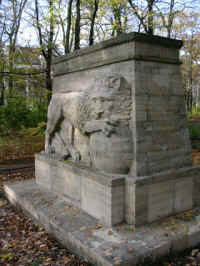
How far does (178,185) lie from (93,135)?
1.67 m

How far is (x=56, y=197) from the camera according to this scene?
17.4 feet

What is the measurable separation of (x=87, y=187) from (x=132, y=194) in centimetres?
91

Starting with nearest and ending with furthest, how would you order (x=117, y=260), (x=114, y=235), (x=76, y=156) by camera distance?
1. (x=117, y=260)
2. (x=114, y=235)
3. (x=76, y=156)

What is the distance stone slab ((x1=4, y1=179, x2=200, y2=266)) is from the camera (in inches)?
126

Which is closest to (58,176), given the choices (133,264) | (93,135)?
(93,135)

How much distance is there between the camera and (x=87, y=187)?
4.34m

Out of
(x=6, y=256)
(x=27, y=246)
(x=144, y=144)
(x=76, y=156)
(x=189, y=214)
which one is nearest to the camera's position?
(x=6, y=256)

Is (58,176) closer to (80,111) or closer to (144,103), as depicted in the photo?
(80,111)

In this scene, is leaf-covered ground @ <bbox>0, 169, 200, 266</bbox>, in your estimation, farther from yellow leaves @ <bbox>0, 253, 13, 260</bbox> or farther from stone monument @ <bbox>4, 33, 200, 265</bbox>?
stone monument @ <bbox>4, 33, 200, 265</bbox>

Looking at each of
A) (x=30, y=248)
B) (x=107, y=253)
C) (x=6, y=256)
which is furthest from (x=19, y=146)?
(x=107, y=253)

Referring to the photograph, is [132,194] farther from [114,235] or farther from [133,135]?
[133,135]

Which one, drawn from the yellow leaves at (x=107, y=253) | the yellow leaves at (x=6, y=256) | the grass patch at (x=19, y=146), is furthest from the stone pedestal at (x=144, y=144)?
the grass patch at (x=19, y=146)

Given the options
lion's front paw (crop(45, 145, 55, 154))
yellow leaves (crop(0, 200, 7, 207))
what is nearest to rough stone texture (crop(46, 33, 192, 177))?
lion's front paw (crop(45, 145, 55, 154))

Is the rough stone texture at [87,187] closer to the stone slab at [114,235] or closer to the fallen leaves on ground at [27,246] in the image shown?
the stone slab at [114,235]
